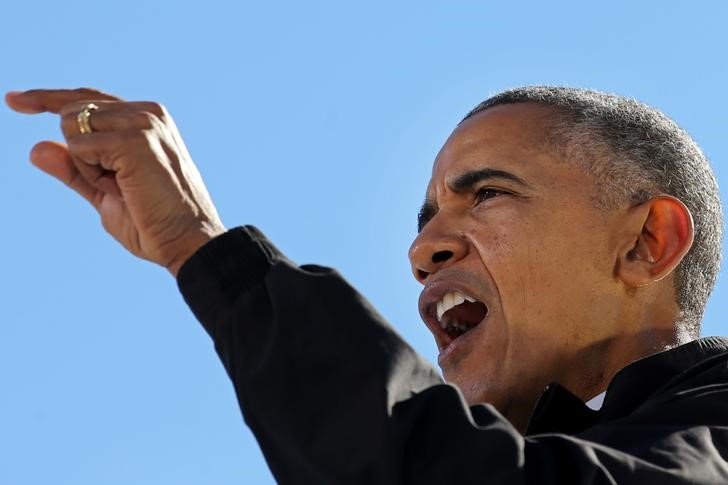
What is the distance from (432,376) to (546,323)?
202cm

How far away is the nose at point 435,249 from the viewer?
5930mm

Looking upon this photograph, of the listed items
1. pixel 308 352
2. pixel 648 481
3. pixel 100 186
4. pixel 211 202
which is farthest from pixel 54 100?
pixel 648 481

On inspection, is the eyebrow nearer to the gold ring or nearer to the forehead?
the forehead

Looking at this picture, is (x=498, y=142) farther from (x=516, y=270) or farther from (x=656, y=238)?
(x=656, y=238)

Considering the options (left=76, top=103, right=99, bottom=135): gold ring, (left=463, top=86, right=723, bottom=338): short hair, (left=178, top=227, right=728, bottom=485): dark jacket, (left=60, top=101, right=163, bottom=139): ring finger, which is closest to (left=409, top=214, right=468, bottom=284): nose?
(left=463, top=86, right=723, bottom=338): short hair

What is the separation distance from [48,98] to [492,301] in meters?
2.34

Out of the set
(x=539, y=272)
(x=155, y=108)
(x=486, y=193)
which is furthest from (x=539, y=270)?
(x=155, y=108)

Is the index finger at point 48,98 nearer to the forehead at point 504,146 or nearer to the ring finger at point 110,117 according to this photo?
the ring finger at point 110,117

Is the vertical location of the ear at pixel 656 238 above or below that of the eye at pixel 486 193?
below

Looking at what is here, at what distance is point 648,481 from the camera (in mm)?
3951

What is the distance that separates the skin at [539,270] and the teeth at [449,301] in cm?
5

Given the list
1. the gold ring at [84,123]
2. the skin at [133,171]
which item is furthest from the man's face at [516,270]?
the gold ring at [84,123]

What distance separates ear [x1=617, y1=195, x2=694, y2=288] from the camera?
5964 mm

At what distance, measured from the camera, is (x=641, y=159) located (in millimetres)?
6191
